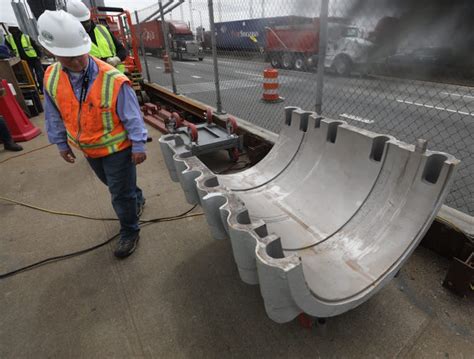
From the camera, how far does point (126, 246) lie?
2361 millimetres

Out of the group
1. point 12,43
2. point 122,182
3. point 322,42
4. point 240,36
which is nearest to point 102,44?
point 240,36

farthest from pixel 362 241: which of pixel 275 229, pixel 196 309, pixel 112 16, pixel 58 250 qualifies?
pixel 112 16

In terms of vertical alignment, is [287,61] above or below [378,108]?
above

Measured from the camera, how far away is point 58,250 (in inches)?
97.0

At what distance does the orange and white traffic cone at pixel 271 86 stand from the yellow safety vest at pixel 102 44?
12.9 ft

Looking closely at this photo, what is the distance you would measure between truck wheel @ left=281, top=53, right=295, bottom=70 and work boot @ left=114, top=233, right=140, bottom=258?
15.4 ft

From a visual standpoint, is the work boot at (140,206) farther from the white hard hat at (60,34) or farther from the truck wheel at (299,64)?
the truck wheel at (299,64)

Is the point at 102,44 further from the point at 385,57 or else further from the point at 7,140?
the point at 385,57

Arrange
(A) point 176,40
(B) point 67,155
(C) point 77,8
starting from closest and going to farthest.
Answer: (B) point 67,155
(C) point 77,8
(A) point 176,40

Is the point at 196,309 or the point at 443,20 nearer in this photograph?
the point at 443,20

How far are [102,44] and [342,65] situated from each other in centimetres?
328

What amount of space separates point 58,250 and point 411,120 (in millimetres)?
6119

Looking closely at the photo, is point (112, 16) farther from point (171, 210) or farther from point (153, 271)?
point (153, 271)

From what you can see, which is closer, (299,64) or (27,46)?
(299,64)
